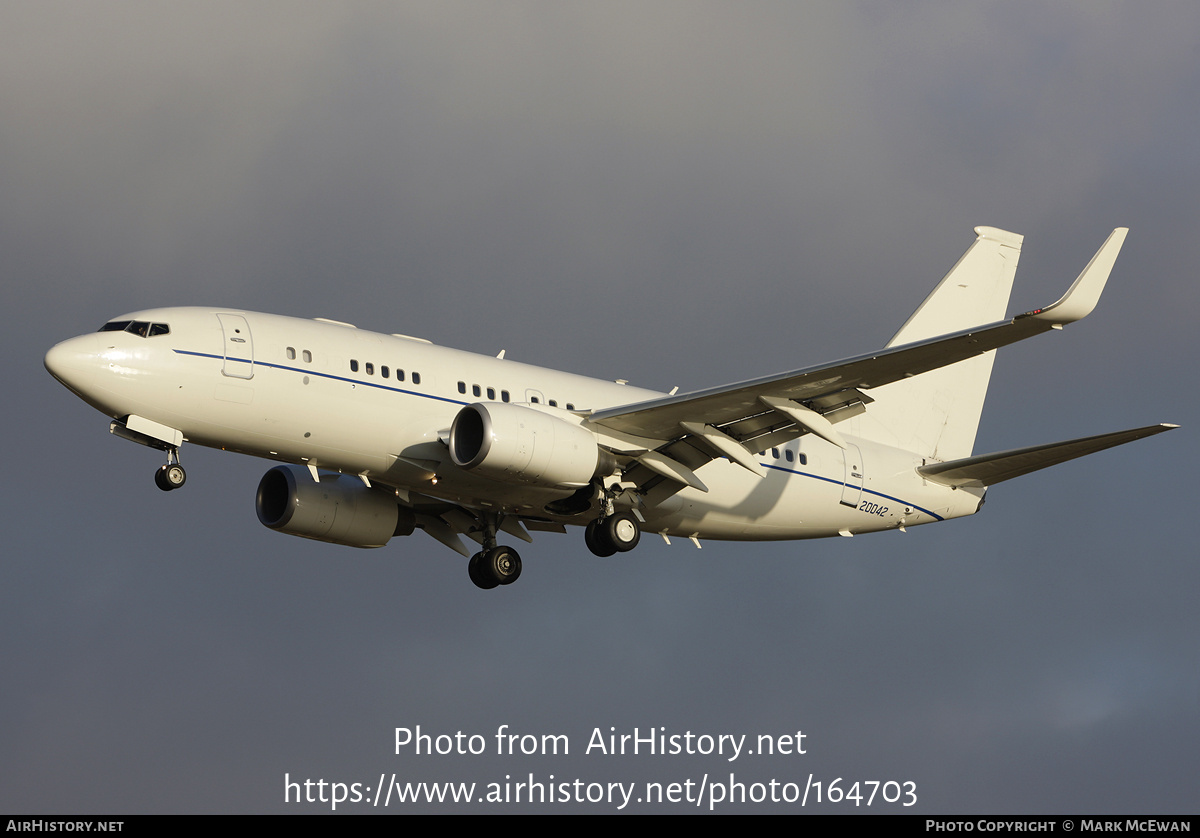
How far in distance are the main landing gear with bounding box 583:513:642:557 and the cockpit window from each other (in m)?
11.2

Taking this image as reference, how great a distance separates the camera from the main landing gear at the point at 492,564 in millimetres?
40188

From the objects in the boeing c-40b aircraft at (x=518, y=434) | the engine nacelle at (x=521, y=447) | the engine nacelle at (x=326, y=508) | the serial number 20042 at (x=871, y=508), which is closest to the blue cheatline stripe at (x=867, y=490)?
the boeing c-40b aircraft at (x=518, y=434)

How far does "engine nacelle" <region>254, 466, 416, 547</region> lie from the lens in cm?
3934

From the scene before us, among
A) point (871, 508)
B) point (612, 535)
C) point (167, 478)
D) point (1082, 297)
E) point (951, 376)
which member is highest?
point (951, 376)

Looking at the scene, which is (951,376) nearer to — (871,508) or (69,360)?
(871,508)

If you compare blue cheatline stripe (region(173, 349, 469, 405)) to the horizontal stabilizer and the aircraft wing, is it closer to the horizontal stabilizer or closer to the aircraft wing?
the aircraft wing

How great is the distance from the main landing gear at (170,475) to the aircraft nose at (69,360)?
8.60ft

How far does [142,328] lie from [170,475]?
3.30 metres

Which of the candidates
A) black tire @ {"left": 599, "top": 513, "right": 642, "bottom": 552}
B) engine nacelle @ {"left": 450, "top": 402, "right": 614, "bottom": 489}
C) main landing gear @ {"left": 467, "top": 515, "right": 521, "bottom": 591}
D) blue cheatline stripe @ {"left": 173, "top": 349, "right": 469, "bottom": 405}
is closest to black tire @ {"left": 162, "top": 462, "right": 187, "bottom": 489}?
blue cheatline stripe @ {"left": 173, "top": 349, "right": 469, "bottom": 405}

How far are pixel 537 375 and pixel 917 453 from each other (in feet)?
40.9

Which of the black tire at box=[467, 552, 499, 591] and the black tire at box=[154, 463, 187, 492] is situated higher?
the black tire at box=[467, 552, 499, 591]

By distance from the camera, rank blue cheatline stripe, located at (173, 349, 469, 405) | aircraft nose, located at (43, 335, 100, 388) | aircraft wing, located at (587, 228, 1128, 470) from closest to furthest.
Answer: aircraft wing, located at (587, 228, 1128, 470)
aircraft nose, located at (43, 335, 100, 388)
blue cheatline stripe, located at (173, 349, 469, 405)

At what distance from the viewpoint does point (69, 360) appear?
3269cm

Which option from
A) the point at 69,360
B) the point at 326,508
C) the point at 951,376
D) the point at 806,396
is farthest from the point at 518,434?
the point at 951,376
